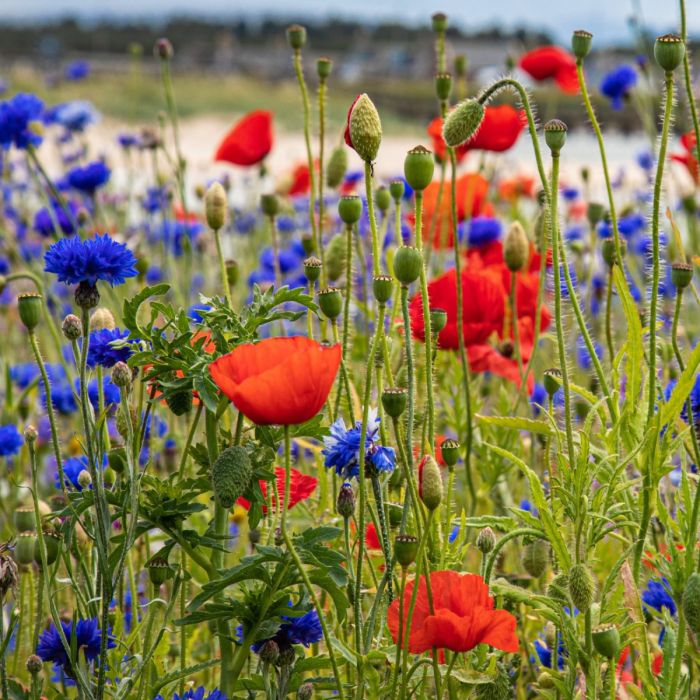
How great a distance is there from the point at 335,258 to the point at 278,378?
754 millimetres

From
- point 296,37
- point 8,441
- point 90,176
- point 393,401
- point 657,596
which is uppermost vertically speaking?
point 296,37

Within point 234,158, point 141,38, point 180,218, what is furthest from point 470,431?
point 141,38

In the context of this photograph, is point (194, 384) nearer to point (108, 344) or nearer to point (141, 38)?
point (108, 344)

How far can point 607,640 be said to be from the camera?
0.91m

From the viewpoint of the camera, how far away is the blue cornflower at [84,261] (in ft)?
3.55

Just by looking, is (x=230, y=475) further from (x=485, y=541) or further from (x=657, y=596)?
(x=657, y=596)

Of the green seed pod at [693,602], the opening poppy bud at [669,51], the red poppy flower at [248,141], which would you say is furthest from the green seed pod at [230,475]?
the red poppy flower at [248,141]

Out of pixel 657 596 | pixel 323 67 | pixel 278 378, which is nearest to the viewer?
pixel 278 378

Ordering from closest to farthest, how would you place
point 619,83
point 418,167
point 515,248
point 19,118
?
point 418,167 < point 515,248 < point 19,118 < point 619,83

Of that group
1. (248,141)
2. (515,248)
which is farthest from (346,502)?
(248,141)

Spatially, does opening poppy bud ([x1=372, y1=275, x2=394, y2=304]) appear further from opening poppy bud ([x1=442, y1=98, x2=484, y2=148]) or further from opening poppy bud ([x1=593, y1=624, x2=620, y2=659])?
opening poppy bud ([x1=593, y1=624, x2=620, y2=659])

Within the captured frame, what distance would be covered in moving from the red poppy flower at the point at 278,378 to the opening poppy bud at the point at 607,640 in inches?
12.0

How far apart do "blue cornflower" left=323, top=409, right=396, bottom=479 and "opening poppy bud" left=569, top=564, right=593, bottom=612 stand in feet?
0.63

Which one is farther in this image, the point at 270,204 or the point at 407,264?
the point at 270,204
